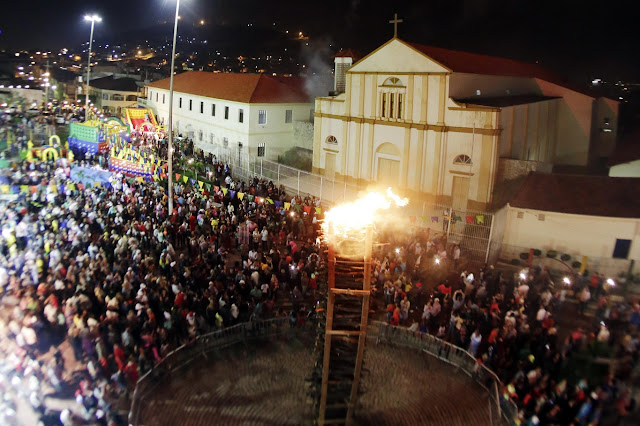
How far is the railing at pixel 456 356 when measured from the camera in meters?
11.0

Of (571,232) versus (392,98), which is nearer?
(571,232)

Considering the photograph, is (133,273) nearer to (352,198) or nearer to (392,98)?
(352,198)

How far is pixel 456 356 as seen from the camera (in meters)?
13.0

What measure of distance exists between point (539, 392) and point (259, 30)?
130214 millimetres

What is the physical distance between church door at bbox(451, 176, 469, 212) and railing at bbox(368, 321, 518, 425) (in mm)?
11900

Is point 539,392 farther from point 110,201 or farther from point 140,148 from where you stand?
point 140,148

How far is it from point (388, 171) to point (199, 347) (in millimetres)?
16723

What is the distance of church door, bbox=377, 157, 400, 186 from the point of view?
2703 cm

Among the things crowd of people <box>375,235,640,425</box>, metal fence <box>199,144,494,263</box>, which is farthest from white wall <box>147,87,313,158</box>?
crowd of people <box>375,235,640,425</box>

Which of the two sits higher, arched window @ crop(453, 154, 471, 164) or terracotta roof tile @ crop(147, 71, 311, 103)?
terracotta roof tile @ crop(147, 71, 311, 103)

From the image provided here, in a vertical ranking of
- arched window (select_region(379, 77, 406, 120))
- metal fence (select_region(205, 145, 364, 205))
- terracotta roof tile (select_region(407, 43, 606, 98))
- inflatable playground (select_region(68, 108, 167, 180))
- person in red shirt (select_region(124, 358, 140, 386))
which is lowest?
person in red shirt (select_region(124, 358, 140, 386))

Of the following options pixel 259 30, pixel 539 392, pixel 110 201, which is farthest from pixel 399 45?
pixel 259 30

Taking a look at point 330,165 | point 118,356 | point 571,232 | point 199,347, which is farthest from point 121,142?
point 571,232

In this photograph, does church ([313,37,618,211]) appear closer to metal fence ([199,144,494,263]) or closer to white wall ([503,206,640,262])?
metal fence ([199,144,494,263])
